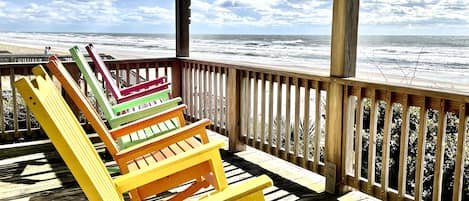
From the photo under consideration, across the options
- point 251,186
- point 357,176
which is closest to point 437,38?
point 357,176

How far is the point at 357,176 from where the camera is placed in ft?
10.1

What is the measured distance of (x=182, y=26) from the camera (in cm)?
525

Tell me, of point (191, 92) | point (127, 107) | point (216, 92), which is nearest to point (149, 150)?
point (127, 107)

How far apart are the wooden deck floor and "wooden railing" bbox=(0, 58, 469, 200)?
0.46 ft

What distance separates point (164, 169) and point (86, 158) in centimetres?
43

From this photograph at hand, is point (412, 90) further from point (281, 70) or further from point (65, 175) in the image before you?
point (65, 175)

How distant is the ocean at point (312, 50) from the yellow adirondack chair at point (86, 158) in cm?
1566

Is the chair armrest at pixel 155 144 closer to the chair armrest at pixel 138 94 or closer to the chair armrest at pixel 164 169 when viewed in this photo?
the chair armrest at pixel 164 169

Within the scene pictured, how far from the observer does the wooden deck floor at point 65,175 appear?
3186 millimetres

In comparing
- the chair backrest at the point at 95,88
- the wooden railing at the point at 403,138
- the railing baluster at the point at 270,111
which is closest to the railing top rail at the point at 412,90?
the wooden railing at the point at 403,138

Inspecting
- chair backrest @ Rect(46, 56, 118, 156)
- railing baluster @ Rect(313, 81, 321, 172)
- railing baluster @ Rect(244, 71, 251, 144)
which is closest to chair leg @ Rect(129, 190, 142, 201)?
chair backrest @ Rect(46, 56, 118, 156)

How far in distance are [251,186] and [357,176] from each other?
1.82 m

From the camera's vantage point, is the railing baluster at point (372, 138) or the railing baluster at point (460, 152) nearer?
the railing baluster at point (460, 152)

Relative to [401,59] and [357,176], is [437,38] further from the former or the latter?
[357,176]
